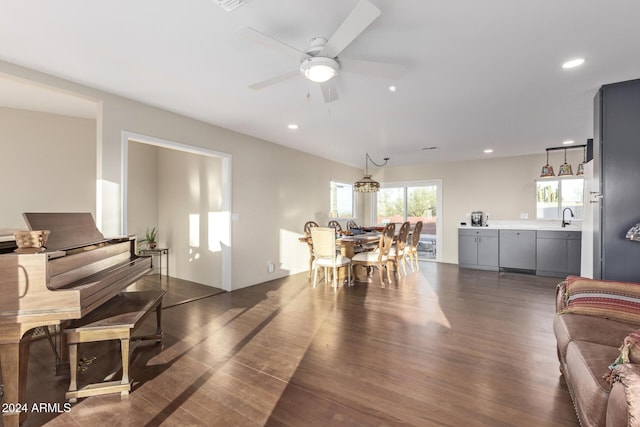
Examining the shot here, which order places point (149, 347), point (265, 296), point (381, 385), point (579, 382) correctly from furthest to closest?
point (265, 296) < point (149, 347) < point (381, 385) < point (579, 382)

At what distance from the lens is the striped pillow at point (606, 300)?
1.95 m

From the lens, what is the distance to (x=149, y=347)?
103 inches

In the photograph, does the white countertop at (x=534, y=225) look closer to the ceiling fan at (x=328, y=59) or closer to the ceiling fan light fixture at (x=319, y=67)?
the ceiling fan at (x=328, y=59)

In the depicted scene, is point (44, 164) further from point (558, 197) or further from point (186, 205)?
point (558, 197)

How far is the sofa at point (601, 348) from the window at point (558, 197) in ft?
15.5

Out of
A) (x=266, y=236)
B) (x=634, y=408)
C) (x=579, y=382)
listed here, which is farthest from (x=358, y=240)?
(x=634, y=408)

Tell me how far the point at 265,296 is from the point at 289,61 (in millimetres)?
3078

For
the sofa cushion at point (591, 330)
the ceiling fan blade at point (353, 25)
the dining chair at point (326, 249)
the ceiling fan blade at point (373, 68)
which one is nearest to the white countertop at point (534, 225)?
the dining chair at point (326, 249)

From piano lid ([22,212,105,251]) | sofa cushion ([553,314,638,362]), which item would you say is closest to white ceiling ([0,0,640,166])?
piano lid ([22,212,105,251])

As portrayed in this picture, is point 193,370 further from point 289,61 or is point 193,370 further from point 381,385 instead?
point 289,61

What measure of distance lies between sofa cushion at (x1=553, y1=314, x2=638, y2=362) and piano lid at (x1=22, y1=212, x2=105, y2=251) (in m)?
3.30

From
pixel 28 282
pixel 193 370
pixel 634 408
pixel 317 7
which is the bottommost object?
pixel 193 370

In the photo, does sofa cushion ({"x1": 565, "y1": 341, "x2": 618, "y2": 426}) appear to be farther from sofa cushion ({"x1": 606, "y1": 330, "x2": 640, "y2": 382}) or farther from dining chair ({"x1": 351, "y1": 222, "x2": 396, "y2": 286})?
dining chair ({"x1": 351, "y1": 222, "x2": 396, "y2": 286})

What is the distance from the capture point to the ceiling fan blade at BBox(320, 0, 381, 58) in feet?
4.89
